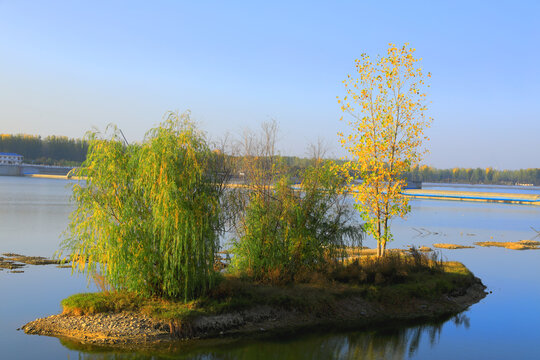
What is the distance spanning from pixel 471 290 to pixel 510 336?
211 inches

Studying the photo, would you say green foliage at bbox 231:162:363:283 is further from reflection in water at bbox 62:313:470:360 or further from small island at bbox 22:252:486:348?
reflection in water at bbox 62:313:470:360

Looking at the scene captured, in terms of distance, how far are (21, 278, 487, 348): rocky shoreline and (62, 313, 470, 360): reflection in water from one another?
0.50 metres

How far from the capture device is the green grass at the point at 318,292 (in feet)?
50.2

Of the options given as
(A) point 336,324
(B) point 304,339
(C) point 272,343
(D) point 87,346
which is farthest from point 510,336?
(D) point 87,346

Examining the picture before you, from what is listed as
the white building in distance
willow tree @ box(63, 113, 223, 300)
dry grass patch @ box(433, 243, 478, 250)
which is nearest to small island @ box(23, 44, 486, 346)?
willow tree @ box(63, 113, 223, 300)

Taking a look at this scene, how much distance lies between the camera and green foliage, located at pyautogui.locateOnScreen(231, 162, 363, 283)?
1888 centimetres

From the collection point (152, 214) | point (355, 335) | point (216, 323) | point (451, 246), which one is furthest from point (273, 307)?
point (451, 246)

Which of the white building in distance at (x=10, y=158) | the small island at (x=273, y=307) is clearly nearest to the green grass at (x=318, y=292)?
the small island at (x=273, y=307)

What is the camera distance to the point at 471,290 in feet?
73.8

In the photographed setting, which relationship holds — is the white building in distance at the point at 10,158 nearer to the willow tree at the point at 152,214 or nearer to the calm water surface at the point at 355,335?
the calm water surface at the point at 355,335

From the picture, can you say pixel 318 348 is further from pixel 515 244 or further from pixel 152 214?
pixel 515 244

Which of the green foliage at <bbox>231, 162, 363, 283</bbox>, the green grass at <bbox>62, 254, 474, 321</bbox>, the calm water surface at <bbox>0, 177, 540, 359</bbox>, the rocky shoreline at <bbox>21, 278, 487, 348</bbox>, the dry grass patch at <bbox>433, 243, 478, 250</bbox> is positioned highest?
the green foliage at <bbox>231, 162, 363, 283</bbox>

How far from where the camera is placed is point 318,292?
18.2 m

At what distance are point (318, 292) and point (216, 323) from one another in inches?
170
